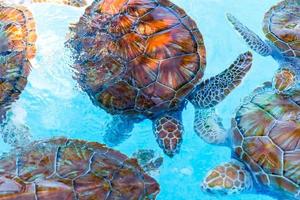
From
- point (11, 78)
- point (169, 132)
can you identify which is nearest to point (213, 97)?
point (169, 132)

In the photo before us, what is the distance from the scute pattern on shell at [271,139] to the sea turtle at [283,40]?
1.85 feet

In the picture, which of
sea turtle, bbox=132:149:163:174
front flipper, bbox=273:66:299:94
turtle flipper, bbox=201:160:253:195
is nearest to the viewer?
turtle flipper, bbox=201:160:253:195

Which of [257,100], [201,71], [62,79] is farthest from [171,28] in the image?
[62,79]

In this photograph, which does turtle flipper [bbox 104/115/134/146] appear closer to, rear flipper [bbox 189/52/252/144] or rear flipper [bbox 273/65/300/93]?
rear flipper [bbox 189/52/252/144]

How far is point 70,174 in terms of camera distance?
11.2 ft

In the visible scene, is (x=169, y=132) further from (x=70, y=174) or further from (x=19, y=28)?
(x=19, y=28)

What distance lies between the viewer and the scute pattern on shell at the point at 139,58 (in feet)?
14.2

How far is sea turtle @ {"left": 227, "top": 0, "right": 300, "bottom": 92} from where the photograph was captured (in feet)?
16.2

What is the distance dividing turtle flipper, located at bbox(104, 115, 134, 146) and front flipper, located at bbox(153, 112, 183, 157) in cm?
37

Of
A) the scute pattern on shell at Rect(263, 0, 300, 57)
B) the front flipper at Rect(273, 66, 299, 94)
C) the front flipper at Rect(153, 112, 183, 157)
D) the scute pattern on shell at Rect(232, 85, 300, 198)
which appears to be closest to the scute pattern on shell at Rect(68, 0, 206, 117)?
the front flipper at Rect(153, 112, 183, 157)

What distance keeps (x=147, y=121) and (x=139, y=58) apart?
105 centimetres

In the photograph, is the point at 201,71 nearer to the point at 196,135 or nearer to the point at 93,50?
the point at 196,135

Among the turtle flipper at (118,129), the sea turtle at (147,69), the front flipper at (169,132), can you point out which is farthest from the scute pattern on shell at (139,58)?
the turtle flipper at (118,129)

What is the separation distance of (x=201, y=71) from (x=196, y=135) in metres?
0.90
